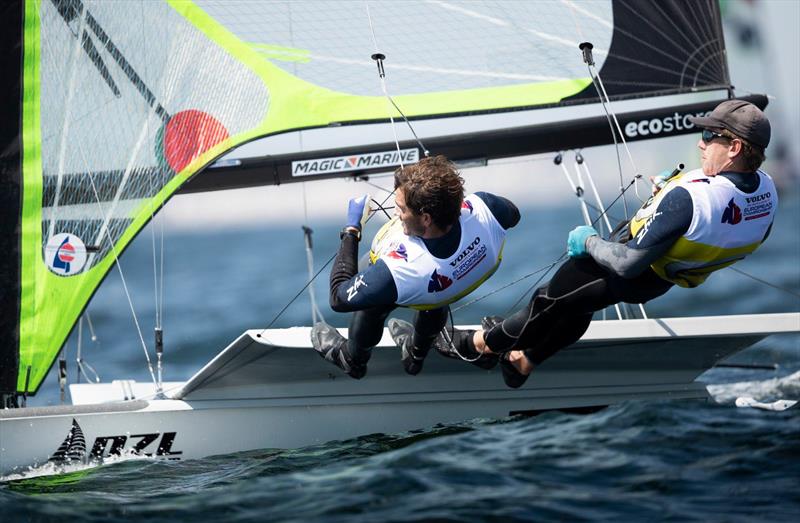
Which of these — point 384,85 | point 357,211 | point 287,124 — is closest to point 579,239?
point 357,211

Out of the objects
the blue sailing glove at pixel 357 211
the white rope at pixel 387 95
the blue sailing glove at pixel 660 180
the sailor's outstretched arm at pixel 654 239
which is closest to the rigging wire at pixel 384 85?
the white rope at pixel 387 95

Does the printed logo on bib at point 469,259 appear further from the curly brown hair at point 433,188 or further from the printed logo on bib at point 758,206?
the printed logo on bib at point 758,206

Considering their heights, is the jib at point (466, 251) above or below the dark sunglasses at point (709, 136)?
below

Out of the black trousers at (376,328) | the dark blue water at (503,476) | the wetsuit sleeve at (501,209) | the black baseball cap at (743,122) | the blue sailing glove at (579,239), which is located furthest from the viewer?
the black trousers at (376,328)

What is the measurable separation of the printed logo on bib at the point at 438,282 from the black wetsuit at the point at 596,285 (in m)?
0.40

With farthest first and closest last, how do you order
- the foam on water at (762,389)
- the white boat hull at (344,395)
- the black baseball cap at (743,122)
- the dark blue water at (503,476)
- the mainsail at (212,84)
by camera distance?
1. the foam on water at (762,389)
2. the mainsail at (212,84)
3. the white boat hull at (344,395)
4. the black baseball cap at (743,122)
5. the dark blue water at (503,476)

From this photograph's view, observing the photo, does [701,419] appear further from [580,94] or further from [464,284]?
[580,94]

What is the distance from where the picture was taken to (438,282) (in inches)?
146

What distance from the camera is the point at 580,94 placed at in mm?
5082

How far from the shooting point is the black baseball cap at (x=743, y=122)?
3398 millimetres

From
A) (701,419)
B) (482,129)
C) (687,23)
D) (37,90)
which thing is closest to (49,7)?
(37,90)

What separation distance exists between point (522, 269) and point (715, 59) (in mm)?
8857

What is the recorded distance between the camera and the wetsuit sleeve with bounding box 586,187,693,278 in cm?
344

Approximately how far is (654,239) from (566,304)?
51cm
